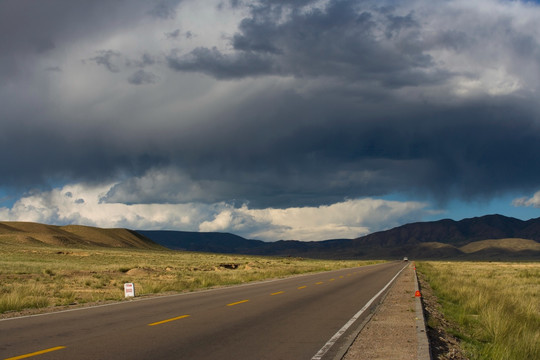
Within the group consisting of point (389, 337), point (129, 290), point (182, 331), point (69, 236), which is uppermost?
point (69, 236)

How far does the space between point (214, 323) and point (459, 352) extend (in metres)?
5.64

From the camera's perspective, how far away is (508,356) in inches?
362

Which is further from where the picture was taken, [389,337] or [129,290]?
[129,290]

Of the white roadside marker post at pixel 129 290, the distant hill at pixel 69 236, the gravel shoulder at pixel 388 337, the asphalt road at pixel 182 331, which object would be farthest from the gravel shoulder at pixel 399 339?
the distant hill at pixel 69 236

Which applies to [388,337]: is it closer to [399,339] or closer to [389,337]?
[389,337]

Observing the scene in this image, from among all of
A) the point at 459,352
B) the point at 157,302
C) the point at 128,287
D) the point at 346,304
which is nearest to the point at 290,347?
the point at 459,352

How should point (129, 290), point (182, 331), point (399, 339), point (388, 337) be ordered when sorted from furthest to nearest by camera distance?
1. point (129, 290)
2. point (182, 331)
3. point (388, 337)
4. point (399, 339)

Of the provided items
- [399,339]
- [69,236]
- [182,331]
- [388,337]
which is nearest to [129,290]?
[182,331]

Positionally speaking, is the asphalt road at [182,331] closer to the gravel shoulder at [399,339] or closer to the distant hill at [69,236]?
the gravel shoulder at [399,339]

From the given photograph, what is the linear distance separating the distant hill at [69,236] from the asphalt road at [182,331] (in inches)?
4119

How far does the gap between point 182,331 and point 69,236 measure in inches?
5653

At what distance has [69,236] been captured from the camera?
471ft

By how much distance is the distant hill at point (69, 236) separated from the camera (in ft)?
392

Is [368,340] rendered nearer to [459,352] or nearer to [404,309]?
[459,352]
